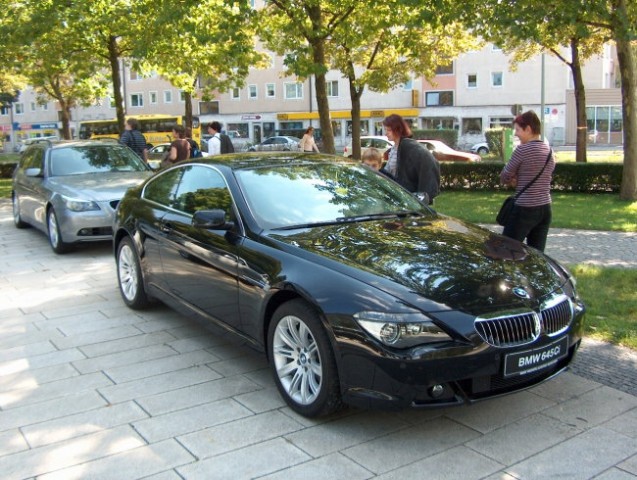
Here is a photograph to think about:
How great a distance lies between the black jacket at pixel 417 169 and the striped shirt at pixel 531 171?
93 cm

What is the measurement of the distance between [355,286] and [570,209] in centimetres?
1064

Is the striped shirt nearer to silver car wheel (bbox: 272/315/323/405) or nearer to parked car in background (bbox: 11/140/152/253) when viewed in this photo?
silver car wheel (bbox: 272/315/323/405)

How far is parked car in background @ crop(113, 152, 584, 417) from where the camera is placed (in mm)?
3473

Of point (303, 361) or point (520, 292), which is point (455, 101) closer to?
point (520, 292)

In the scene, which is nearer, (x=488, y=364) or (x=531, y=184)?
(x=488, y=364)

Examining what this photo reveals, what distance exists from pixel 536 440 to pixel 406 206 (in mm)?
2209

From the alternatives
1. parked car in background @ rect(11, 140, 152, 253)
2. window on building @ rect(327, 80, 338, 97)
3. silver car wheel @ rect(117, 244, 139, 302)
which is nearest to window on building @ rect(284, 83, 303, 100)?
window on building @ rect(327, 80, 338, 97)

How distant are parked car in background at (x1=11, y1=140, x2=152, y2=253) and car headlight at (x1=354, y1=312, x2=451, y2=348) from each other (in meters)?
6.67

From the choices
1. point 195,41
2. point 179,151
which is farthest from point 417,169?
point 195,41

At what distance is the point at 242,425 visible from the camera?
3926 millimetres

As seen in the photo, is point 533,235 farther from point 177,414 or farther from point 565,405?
point 177,414

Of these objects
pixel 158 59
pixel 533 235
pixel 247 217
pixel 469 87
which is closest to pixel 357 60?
pixel 158 59

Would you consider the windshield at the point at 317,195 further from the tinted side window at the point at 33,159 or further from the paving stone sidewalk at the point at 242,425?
the tinted side window at the point at 33,159

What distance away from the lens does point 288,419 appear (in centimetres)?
398
